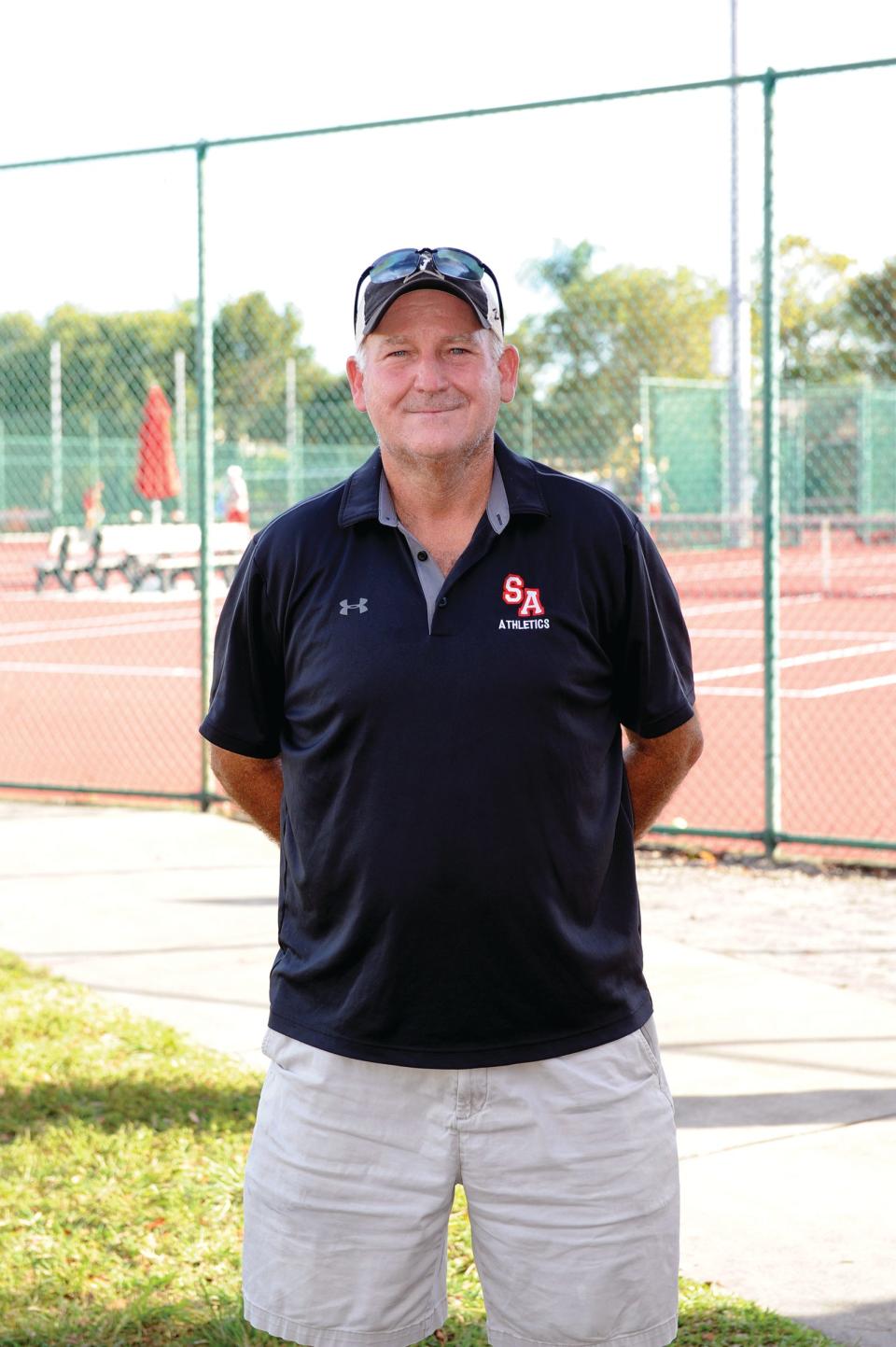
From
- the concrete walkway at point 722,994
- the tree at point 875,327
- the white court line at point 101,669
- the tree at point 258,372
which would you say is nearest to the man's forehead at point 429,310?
the concrete walkway at point 722,994

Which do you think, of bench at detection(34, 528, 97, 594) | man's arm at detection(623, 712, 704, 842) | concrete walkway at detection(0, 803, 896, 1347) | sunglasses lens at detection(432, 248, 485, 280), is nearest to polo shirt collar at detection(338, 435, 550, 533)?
sunglasses lens at detection(432, 248, 485, 280)

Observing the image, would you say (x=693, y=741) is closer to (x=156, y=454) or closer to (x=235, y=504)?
(x=156, y=454)

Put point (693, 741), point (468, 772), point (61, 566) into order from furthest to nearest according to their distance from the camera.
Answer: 1. point (61, 566)
2. point (693, 741)
3. point (468, 772)

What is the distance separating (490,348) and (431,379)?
140mm

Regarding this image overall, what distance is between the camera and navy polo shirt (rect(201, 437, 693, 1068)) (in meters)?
2.42

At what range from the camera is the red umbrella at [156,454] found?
21594 millimetres

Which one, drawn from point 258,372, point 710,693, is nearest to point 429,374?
point 710,693

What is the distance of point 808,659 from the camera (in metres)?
16.0

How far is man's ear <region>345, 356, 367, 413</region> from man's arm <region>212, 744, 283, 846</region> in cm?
60

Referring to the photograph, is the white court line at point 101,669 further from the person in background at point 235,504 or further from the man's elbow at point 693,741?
the man's elbow at point 693,741

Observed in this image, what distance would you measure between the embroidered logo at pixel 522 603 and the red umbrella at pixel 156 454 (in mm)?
18819

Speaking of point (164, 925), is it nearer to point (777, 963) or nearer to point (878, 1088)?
point (777, 963)

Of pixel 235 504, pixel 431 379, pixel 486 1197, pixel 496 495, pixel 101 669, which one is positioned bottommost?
pixel 486 1197

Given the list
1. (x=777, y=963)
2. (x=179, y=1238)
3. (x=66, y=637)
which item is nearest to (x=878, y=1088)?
(x=777, y=963)
